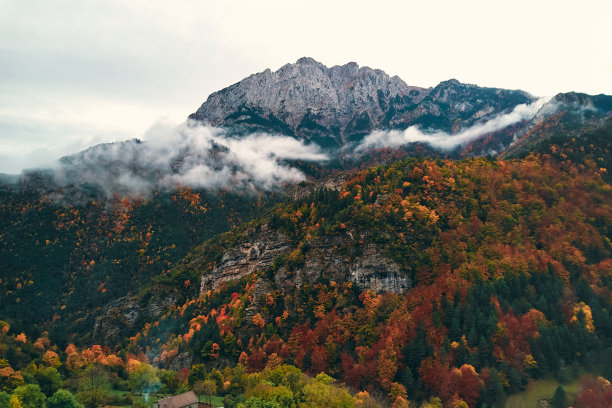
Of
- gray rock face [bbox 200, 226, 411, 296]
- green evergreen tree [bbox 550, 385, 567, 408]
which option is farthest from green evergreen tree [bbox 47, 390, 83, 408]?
green evergreen tree [bbox 550, 385, 567, 408]

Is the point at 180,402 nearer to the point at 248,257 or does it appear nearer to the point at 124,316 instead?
the point at 248,257

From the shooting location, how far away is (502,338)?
8662 cm

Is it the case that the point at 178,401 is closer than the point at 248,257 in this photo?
Yes

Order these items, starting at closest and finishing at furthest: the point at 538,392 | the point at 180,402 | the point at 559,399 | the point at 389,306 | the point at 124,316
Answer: the point at 559,399, the point at 180,402, the point at 538,392, the point at 389,306, the point at 124,316

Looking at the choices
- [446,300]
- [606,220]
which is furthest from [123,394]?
[606,220]

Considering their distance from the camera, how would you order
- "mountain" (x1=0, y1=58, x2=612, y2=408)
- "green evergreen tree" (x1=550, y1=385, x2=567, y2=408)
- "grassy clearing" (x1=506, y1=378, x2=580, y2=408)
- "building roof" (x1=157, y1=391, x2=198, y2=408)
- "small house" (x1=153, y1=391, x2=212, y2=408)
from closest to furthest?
"green evergreen tree" (x1=550, y1=385, x2=567, y2=408)
"building roof" (x1=157, y1=391, x2=198, y2=408)
"small house" (x1=153, y1=391, x2=212, y2=408)
"grassy clearing" (x1=506, y1=378, x2=580, y2=408)
"mountain" (x1=0, y1=58, x2=612, y2=408)

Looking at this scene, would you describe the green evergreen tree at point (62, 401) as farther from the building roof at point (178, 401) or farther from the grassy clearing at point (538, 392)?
the grassy clearing at point (538, 392)

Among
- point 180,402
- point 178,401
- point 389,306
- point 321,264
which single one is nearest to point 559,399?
Result: point 389,306

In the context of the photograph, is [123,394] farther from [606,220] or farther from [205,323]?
[606,220]

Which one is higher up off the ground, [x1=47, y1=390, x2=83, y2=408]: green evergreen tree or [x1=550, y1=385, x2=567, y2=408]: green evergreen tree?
[x1=47, y1=390, x2=83, y2=408]: green evergreen tree

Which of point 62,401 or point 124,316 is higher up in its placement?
point 62,401

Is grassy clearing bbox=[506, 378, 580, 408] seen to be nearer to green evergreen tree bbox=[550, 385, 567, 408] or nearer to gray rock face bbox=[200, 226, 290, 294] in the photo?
green evergreen tree bbox=[550, 385, 567, 408]

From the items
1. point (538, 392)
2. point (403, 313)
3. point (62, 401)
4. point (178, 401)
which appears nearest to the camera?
point (62, 401)

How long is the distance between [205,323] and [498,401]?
88.7 metres
